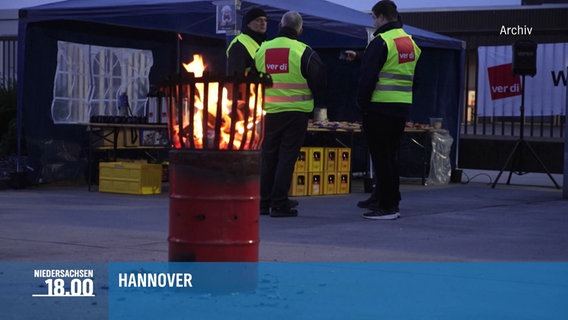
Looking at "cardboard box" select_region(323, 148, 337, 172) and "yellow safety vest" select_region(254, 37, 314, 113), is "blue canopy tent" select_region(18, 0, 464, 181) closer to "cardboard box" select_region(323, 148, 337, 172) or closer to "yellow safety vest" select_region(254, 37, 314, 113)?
"cardboard box" select_region(323, 148, 337, 172)

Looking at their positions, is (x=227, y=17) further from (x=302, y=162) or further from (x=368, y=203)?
(x=368, y=203)

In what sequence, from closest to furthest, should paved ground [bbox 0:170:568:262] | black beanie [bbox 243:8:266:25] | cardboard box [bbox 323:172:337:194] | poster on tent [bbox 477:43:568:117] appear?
paved ground [bbox 0:170:568:262], black beanie [bbox 243:8:266:25], cardboard box [bbox 323:172:337:194], poster on tent [bbox 477:43:568:117]

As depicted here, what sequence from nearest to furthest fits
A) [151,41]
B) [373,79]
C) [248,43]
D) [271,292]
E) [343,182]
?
A: [271,292]
[373,79]
[248,43]
[343,182]
[151,41]

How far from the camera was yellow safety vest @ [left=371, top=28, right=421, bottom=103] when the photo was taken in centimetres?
1111

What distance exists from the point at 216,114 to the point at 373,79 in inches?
202

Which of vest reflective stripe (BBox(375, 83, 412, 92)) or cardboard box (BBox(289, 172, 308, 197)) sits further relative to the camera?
cardboard box (BBox(289, 172, 308, 197))

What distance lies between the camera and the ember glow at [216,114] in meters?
6.10

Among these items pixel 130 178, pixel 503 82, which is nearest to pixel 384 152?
pixel 130 178

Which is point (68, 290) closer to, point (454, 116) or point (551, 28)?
point (454, 116)

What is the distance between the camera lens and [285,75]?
36.8 feet

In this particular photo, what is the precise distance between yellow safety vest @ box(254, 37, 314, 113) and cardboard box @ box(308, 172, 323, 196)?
331cm

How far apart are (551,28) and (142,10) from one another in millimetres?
10058

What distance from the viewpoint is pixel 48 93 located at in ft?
50.1

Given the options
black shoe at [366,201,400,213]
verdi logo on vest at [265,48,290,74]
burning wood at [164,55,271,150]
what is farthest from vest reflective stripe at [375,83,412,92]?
burning wood at [164,55,271,150]
